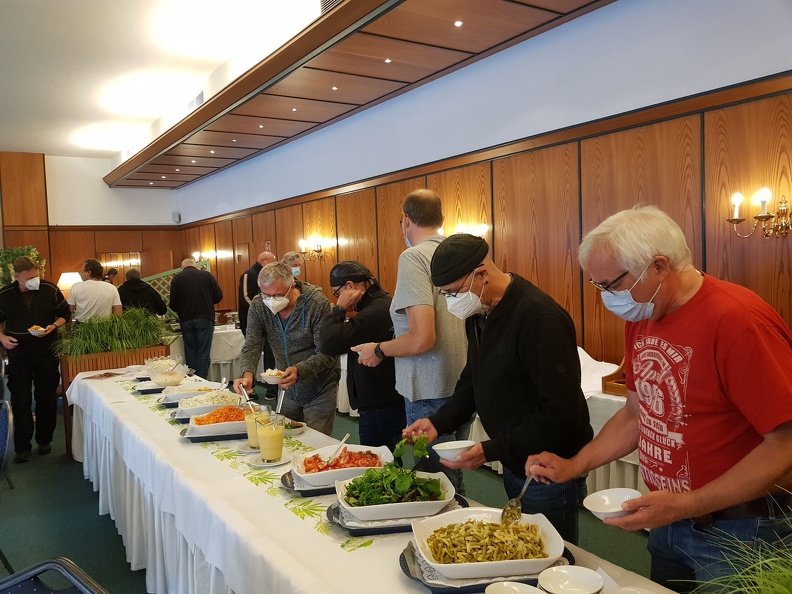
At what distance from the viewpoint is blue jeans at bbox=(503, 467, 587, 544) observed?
5.33ft

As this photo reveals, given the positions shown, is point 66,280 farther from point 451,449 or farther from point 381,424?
point 451,449

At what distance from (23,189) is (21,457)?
7538mm

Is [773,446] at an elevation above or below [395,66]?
below

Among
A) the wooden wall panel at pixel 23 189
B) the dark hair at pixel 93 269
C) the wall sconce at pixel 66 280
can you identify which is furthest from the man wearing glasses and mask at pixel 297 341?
the wooden wall panel at pixel 23 189

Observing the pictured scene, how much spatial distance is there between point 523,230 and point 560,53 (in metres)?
1.33

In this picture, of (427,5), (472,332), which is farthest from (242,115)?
(472,332)

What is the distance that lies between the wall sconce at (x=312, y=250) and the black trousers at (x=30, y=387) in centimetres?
363

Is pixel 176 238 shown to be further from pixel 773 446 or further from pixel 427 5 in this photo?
pixel 773 446

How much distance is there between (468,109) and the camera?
520cm

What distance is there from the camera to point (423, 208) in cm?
234

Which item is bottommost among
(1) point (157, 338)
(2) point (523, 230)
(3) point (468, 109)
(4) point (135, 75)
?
(1) point (157, 338)

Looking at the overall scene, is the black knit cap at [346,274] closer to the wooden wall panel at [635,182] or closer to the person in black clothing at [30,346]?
the wooden wall panel at [635,182]

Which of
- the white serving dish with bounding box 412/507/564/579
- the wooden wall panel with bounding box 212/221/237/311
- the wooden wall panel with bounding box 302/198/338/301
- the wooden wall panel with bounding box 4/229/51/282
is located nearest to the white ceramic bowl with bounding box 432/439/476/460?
the white serving dish with bounding box 412/507/564/579

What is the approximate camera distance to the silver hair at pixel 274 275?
8.64 ft
